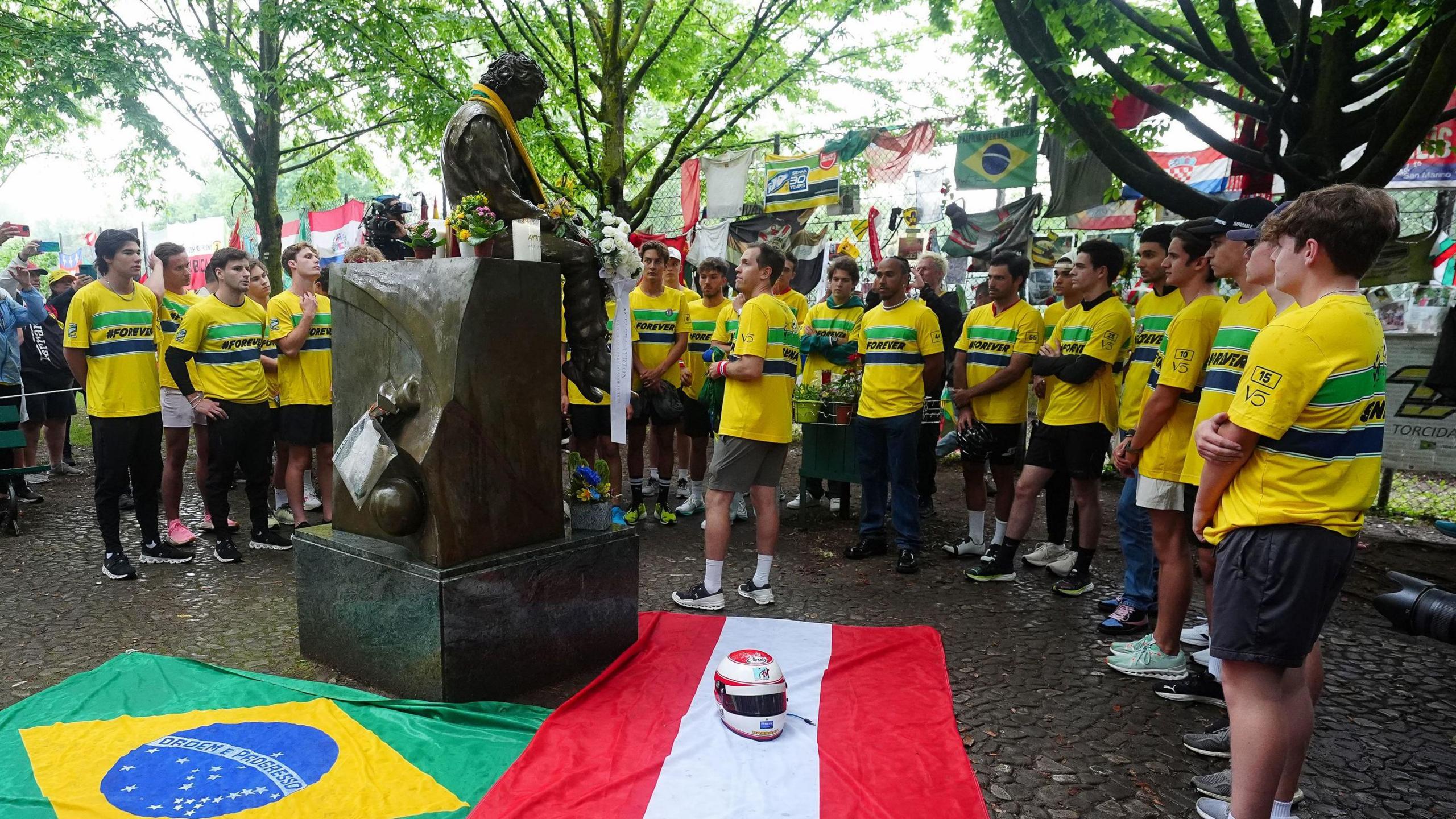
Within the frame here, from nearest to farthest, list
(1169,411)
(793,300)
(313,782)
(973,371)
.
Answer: (313,782) < (1169,411) < (973,371) < (793,300)

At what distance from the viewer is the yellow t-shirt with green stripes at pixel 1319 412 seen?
7.01 feet

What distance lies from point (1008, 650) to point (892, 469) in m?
1.68

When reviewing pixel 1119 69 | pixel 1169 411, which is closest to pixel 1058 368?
pixel 1169 411

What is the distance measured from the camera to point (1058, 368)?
4914mm

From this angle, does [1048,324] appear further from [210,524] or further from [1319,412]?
[210,524]

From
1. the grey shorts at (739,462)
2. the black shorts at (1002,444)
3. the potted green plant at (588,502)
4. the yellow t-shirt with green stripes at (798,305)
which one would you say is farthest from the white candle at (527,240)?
the yellow t-shirt with green stripes at (798,305)

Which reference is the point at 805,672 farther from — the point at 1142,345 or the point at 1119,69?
the point at 1119,69

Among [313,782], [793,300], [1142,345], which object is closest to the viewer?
[313,782]

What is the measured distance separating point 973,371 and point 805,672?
2.80m

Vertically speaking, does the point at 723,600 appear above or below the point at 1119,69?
below

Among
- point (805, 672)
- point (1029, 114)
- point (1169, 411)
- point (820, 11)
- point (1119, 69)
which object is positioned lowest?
point (805, 672)

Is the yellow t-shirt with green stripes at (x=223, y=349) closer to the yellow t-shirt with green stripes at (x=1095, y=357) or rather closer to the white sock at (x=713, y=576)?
the white sock at (x=713, y=576)

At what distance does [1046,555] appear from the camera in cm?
566

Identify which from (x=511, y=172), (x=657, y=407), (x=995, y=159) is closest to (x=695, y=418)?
(x=657, y=407)
